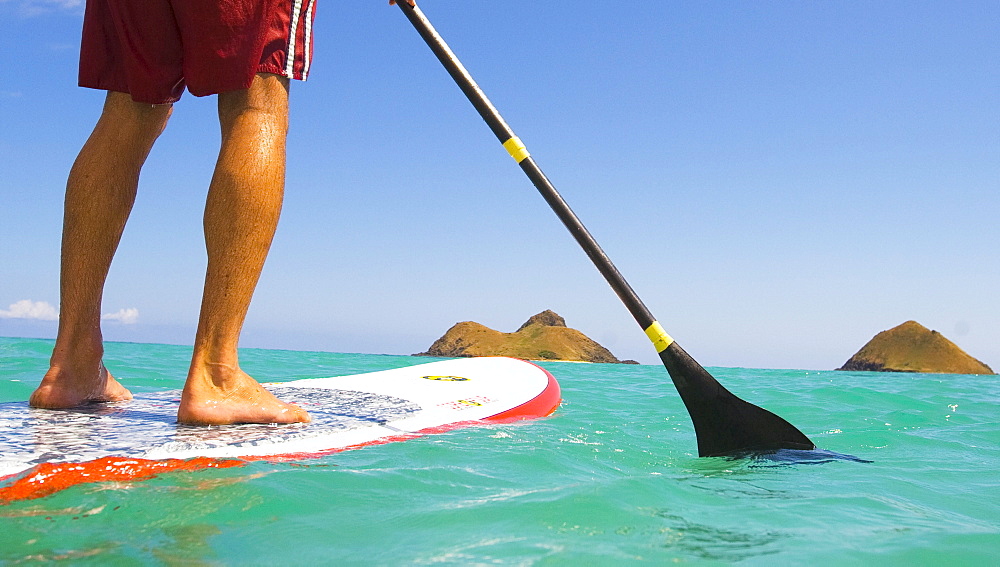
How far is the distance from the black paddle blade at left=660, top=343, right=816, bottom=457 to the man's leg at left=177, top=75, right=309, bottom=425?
57.0 inches

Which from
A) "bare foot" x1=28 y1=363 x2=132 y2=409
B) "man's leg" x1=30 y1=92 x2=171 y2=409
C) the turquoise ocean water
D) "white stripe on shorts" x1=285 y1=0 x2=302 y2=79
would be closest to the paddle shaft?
the turquoise ocean water

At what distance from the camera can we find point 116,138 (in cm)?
208

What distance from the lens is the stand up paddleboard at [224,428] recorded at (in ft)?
4.70

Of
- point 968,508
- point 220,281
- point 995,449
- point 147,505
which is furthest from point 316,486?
point 995,449

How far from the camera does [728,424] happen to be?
2.42 meters

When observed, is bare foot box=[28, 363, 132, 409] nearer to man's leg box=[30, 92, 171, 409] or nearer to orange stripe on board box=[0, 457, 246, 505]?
man's leg box=[30, 92, 171, 409]

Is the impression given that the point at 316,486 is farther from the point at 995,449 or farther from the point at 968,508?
the point at 995,449

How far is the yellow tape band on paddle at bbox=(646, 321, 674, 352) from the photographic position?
2.57m

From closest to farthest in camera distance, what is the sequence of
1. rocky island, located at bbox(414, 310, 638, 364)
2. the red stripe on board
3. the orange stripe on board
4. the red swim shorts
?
the orange stripe on board < the red swim shorts < the red stripe on board < rocky island, located at bbox(414, 310, 638, 364)

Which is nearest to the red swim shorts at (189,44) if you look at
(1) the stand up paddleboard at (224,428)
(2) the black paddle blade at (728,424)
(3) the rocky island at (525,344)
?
(1) the stand up paddleboard at (224,428)

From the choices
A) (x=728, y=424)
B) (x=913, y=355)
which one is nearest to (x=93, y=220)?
(x=728, y=424)

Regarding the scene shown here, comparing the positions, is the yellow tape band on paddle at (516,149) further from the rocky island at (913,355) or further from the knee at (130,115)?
the rocky island at (913,355)

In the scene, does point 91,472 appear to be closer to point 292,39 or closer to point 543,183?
point 292,39

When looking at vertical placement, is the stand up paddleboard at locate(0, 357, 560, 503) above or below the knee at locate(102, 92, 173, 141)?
below
